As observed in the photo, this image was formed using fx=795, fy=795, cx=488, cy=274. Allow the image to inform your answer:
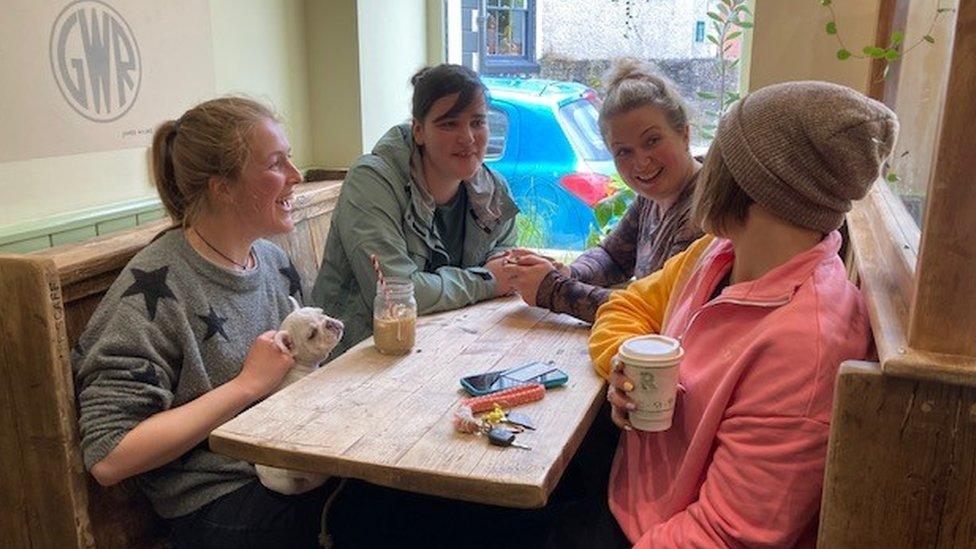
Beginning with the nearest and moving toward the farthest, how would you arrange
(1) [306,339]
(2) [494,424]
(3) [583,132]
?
(2) [494,424], (1) [306,339], (3) [583,132]

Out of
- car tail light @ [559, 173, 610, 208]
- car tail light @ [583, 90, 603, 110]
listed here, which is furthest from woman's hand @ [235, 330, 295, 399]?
car tail light @ [583, 90, 603, 110]

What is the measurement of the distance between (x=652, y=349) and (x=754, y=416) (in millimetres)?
181

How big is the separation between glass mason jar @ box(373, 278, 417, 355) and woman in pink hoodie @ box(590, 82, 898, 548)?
527mm

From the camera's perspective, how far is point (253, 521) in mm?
1511

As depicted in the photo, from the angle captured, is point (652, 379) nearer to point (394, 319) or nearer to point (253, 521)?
point (394, 319)

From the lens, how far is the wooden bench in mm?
1449

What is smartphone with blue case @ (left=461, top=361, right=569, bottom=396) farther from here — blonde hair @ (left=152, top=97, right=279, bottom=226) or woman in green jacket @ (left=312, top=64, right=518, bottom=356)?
blonde hair @ (left=152, top=97, right=279, bottom=226)

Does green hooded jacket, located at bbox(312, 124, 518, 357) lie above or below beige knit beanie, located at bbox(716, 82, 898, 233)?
below

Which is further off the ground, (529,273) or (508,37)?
(508,37)

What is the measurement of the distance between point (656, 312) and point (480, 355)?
36 centimetres

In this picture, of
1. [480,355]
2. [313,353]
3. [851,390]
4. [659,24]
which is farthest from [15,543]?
[659,24]

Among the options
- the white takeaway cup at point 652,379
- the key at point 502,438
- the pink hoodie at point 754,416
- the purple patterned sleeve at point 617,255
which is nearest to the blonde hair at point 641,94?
the purple patterned sleeve at point 617,255

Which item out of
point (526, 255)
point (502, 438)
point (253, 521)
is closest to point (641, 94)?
point (526, 255)

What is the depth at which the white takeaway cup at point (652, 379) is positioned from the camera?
1152 millimetres
